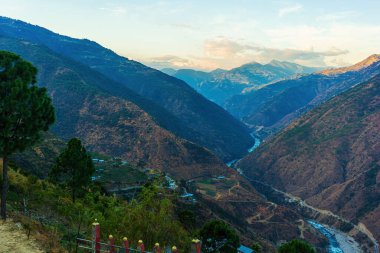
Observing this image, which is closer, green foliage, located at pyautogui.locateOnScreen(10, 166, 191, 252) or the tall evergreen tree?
the tall evergreen tree

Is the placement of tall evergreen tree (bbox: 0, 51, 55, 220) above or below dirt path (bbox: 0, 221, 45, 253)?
above

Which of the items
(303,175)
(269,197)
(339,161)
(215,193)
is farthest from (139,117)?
(339,161)

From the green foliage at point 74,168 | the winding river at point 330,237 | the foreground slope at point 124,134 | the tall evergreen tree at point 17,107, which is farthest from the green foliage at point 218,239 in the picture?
the foreground slope at point 124,134

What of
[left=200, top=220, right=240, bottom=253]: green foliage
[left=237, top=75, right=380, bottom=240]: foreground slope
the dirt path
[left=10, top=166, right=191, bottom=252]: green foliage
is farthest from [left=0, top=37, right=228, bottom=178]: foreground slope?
the dirt path

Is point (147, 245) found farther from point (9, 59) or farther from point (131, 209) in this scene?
point (9, 59)

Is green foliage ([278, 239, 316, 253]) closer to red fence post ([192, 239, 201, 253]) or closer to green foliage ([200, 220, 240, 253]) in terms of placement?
green foliage ([200, 220, 240, 253])

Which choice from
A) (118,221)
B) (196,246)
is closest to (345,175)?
(118,221)

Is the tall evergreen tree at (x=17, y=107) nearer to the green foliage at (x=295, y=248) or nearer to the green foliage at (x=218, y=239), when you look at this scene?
the green foliage at (x=218, y=239)
